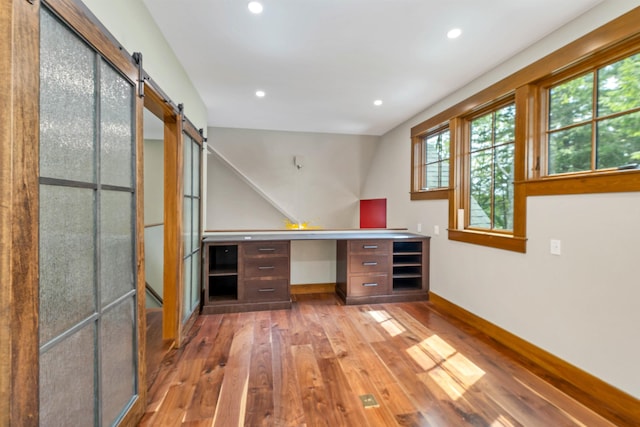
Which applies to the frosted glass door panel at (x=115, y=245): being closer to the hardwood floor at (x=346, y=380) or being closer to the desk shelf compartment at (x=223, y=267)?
the hardwood floor at (x=346, y=380)

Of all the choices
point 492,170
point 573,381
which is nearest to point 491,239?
point 492,170

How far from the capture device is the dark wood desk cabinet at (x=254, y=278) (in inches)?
133

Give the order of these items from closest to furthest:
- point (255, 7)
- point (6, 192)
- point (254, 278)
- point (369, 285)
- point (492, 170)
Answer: point (6, 192) → point (255, 7) → point (492, 170) → point (254, 278) → point (369, 285)

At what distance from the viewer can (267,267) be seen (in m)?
3.47

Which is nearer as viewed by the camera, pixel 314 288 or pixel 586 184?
pixel 586 184

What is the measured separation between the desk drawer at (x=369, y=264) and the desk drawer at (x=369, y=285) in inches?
3.1

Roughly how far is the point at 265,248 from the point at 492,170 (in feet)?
8.62

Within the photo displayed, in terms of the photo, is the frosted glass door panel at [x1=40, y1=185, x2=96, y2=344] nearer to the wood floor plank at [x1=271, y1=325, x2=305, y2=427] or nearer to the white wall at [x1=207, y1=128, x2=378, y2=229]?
the wood floor plank at [x1=271, y1=325, x2=305, y2=427]

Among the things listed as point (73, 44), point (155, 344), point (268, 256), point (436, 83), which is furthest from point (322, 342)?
point (436, 83)

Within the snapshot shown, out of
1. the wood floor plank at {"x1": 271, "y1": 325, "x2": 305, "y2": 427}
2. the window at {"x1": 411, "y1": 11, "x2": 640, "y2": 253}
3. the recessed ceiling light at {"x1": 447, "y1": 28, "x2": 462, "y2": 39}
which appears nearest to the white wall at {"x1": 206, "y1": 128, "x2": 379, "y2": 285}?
the window at {"x1": 411, "y1": 11, "x2": 640, "y2": 253}

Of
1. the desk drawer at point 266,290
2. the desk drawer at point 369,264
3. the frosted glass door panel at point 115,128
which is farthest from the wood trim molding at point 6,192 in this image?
the desk drawer at point 369,264

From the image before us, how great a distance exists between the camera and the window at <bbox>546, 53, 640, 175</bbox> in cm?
181

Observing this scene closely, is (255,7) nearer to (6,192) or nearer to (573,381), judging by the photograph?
(6,192)

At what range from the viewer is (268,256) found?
3463 mm
